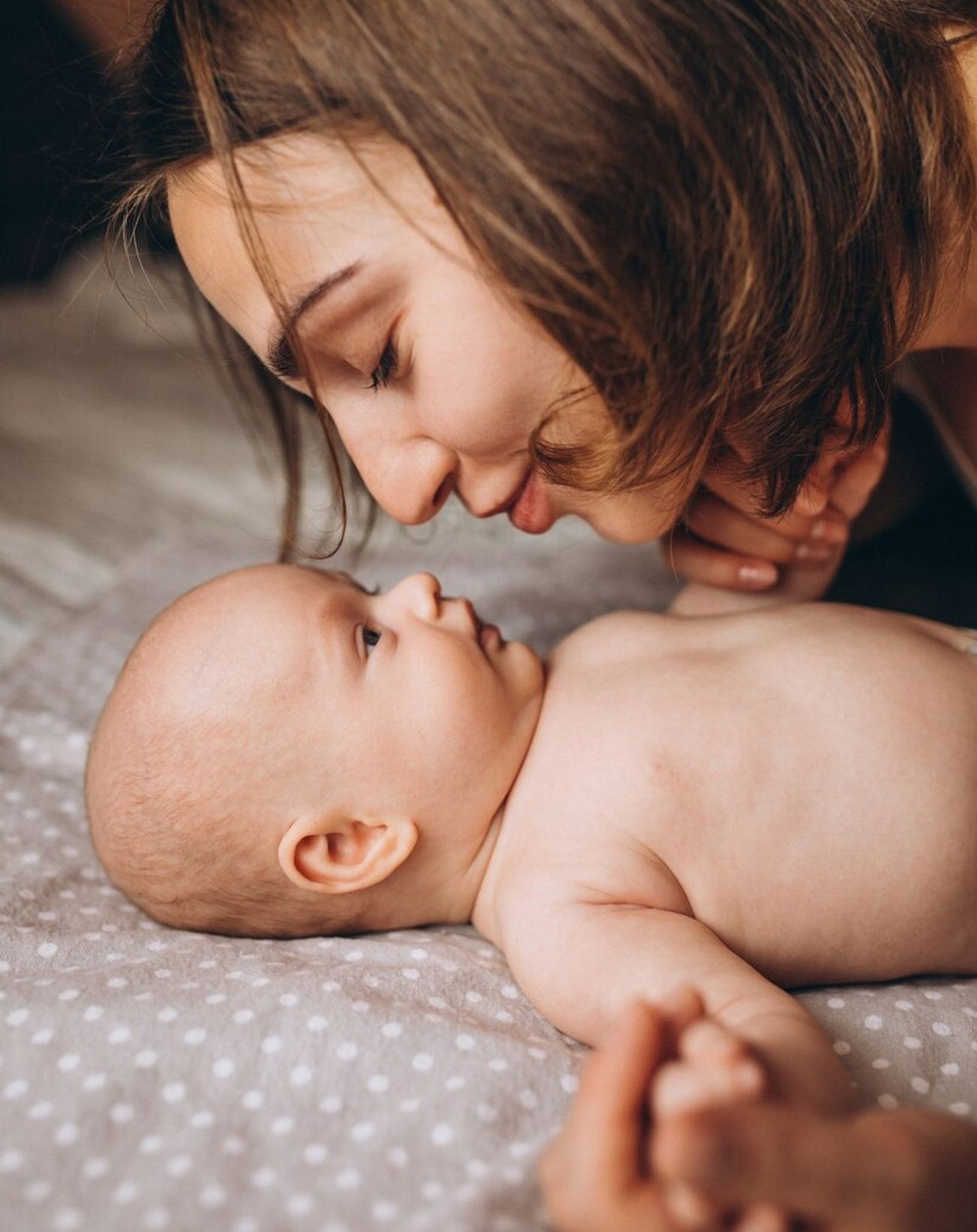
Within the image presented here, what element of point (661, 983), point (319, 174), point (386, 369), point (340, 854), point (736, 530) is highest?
Answer: point (319, 174)

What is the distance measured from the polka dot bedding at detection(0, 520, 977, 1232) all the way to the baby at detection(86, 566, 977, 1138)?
5 cm

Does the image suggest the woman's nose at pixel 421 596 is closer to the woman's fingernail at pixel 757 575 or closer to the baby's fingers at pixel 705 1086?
the woman's fingernail at pixel 757 575

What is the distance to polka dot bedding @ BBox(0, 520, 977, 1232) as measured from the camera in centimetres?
67

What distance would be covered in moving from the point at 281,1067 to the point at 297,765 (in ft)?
0.87

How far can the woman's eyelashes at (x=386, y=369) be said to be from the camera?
896mm

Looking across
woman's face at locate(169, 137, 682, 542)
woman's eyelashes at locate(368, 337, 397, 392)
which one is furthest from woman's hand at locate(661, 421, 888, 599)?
woman's eyelashes at locate(368, 337, 397, 392)

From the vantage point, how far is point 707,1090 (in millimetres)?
603

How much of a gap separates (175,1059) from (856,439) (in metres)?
0.77

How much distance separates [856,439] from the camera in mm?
1045

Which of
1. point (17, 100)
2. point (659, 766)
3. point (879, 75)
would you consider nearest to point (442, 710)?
point (659, 766)

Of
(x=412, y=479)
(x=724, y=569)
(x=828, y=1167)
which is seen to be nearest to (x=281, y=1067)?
(x=828, y=1167)

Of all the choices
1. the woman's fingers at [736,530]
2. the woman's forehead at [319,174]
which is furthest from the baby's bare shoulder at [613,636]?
the woman's forehead at [319,174]

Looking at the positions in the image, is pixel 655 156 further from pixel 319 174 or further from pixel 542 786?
pixel 542 786

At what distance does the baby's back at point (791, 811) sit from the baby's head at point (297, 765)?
0.27 feet
